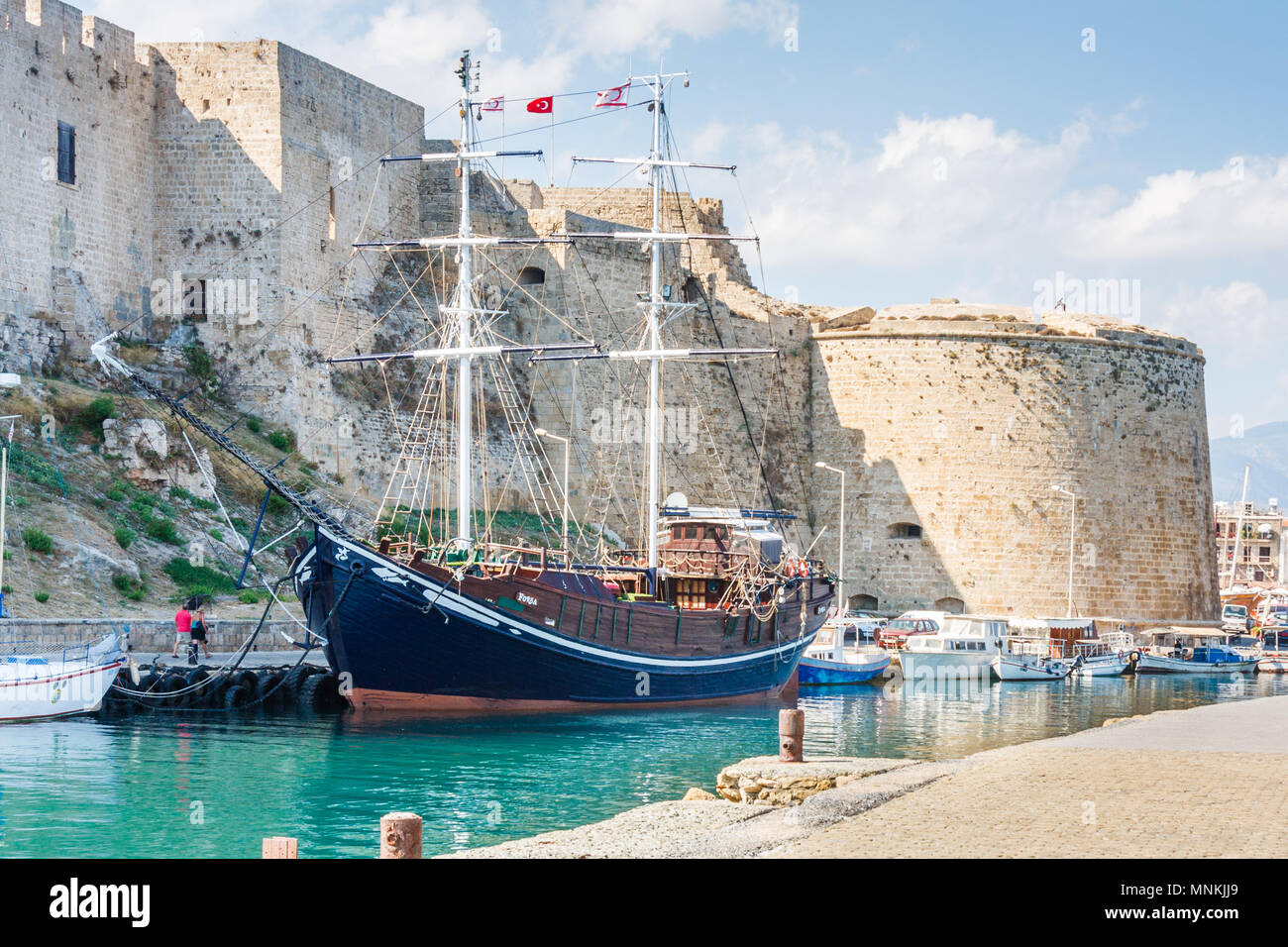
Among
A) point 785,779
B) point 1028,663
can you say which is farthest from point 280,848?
point 1028,663

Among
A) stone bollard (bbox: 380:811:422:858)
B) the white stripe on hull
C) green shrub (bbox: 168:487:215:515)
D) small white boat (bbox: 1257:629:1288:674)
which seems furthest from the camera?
small white boat (bbox: 1257:629:1288:674)

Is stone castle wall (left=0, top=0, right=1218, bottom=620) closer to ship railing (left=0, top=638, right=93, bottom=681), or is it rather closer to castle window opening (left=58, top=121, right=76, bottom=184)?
castle window opening (left=58, top=121, right=76, bottom=184)

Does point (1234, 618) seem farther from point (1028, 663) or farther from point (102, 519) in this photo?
point (102, 519)

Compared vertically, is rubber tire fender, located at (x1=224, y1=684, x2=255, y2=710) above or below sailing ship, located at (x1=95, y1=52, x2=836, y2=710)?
below

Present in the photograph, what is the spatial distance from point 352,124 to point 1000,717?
1808 cm

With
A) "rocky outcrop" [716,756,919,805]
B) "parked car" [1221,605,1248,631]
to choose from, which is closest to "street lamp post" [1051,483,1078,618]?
"parked car" [1221,605,1248,631]

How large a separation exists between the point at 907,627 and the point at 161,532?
1763 centimetres

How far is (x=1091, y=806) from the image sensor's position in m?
9.62

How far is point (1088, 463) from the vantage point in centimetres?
3941

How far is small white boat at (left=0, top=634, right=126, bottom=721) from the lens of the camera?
17.6 meters

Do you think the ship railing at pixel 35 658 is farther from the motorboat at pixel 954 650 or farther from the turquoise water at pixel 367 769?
the motorboat at pixel 954 650

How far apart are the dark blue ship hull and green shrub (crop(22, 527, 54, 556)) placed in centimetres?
434

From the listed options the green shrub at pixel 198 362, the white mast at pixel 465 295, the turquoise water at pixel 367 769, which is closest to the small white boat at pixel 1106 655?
the turquoise water at pixel 367 769
